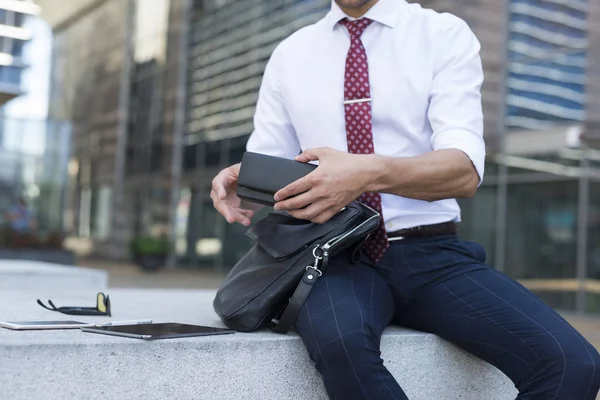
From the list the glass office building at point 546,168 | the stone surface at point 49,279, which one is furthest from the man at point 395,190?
the glass office building at point 546,168

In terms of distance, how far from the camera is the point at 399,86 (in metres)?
2.74

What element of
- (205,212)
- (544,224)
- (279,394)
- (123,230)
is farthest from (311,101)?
(123,230)

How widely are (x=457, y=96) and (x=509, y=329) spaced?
2.64ft

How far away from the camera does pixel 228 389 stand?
232 centimetres

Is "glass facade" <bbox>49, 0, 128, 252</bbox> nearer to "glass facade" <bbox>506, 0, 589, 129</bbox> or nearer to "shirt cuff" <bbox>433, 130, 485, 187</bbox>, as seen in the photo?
"glass facade" <bbox>506, 0, 589, 129</bbox>

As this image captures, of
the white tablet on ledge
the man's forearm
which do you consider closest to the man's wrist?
the man's forearm

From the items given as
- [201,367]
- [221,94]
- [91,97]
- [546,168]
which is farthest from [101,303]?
[91,97]

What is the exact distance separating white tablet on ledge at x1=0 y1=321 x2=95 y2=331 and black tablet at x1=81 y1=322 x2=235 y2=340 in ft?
0.24

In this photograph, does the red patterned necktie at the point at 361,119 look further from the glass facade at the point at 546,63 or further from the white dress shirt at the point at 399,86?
the glass facade at the point at 546,63

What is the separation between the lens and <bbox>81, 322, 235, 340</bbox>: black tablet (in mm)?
2258

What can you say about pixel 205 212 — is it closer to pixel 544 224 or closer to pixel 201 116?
pixel 201 116

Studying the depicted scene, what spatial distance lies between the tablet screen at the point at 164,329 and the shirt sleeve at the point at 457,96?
95 cm

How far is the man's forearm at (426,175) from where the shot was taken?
7.46 ft

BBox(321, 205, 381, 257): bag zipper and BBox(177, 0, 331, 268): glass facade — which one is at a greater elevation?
BBox(177, 0, 331, 268): glass facade
